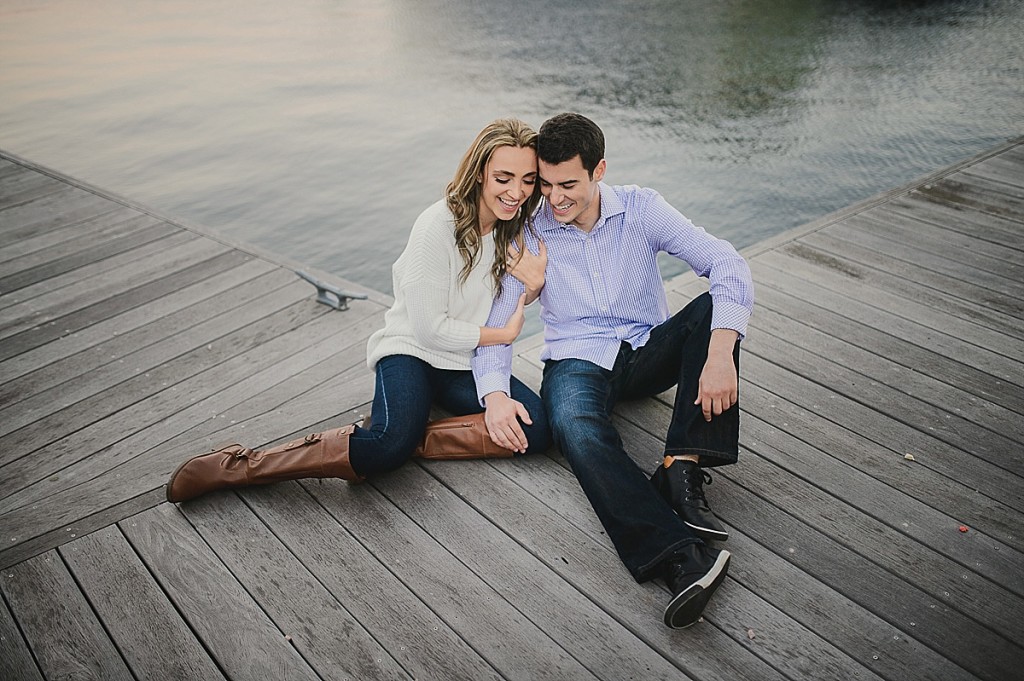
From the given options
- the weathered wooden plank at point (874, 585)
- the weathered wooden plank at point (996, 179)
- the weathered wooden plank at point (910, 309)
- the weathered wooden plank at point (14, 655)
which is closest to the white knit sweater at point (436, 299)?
the weathered wooden plank at point (874, 585)

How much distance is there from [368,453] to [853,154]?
5.06 m

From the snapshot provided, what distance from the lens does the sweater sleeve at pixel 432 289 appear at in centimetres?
211

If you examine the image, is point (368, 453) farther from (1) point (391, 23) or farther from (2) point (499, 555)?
(1) point (391, 23)

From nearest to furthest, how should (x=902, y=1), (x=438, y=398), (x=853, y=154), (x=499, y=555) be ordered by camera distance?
(x=499, y=555), (x=438, y=398), (x=853, y=154), (x=902, y=1)

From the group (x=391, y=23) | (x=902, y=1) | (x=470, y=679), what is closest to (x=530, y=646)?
(x=470, y=679)

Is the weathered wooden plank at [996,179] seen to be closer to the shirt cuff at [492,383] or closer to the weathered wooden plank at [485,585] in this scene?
the shirt cuff at [492,383]

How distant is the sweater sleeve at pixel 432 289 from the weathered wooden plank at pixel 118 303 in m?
1.56

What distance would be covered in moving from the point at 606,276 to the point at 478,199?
417 millimetres

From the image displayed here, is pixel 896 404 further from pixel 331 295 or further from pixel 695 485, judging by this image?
pixel 331 295

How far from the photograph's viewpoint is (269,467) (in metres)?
2.06

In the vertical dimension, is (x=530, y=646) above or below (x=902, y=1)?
below

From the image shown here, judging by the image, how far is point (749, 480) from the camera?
6.86 feet

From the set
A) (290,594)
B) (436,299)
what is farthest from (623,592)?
(436,299)

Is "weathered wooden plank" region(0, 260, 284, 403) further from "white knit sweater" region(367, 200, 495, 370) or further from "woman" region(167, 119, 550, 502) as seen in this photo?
"white knit sweater" region(367, 200, 495, 370)
